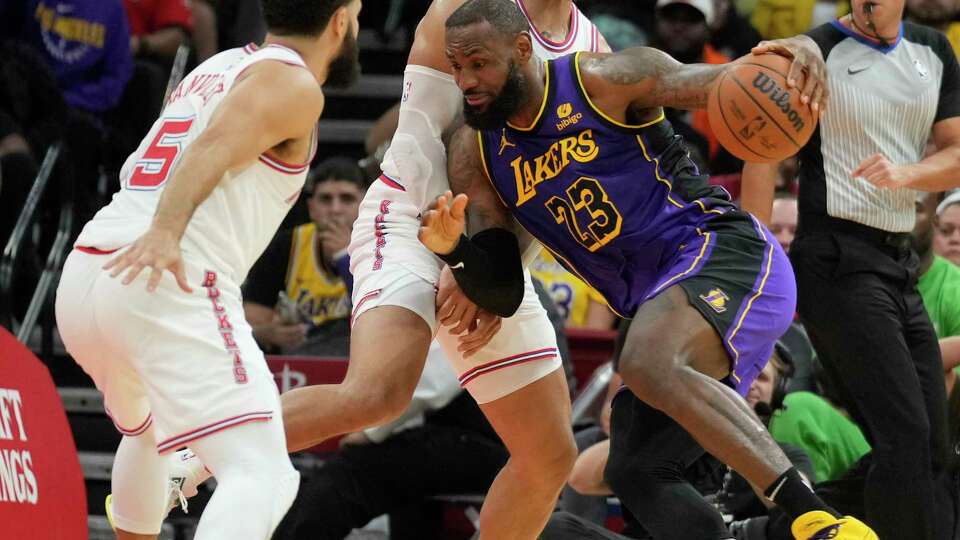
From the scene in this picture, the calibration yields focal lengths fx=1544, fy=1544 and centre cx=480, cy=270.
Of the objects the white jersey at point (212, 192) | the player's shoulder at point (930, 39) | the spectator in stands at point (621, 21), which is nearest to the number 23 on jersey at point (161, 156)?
the white jersey at point (212, 192)

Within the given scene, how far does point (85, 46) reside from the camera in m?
8.76

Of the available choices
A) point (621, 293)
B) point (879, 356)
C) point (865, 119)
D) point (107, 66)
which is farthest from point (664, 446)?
point (107, 66)

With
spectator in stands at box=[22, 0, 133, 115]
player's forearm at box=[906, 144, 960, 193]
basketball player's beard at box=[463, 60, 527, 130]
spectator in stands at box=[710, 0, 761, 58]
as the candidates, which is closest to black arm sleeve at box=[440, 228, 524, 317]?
basketball player's beard at box=[463, 60, 527, 130]

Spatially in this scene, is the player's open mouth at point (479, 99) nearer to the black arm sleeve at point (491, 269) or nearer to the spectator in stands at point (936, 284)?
the black arm sleeve at point (491, 269)

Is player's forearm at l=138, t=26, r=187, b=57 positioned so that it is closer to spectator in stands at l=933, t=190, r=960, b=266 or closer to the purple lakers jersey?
spectator in stands at l=933, t=190, r=960, b=266

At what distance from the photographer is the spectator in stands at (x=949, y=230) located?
25.5ft

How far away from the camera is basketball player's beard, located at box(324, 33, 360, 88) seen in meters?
4.90

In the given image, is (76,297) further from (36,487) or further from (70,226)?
(70,226)

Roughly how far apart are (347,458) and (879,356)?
7.96 feet

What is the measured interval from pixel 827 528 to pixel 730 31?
20.1 ft

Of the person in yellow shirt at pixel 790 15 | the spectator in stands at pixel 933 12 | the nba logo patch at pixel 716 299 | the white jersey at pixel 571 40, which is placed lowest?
the person in yellow shirt at pixel 790 15

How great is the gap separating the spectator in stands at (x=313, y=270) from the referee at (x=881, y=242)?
2.64 metres

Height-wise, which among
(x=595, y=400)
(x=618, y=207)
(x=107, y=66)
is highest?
(x=618, y=207)

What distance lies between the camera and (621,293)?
5.04 m
